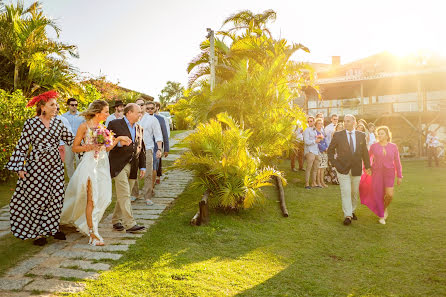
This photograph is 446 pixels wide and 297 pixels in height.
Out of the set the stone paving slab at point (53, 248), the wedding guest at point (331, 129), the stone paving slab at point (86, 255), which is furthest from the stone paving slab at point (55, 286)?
the wedding guest at point (331, 129)

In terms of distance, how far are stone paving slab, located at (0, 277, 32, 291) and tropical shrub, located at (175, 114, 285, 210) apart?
361cm

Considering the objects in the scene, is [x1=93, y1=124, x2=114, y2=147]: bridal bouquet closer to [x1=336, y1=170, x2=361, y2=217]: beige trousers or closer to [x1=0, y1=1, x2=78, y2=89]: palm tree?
[x1=336, y1=170, x2=361, y2=217]: beige trousers

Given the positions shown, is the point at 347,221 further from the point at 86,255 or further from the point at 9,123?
the point at 9,123

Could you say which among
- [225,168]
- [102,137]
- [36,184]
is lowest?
[225,168]

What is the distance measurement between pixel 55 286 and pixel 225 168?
379 centimetres

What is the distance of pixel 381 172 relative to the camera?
7035 millimetres

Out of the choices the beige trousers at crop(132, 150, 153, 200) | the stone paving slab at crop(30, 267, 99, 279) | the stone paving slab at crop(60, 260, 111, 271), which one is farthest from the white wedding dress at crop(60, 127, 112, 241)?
the beige trousers at crop(132, 150, 153, 200)

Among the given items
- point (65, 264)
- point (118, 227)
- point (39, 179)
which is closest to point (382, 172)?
point (118, 227)

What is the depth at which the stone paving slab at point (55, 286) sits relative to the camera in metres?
3.65

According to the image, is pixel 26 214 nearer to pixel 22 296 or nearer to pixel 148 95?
pixel 22 296

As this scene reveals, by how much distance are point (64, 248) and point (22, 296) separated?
1.40m

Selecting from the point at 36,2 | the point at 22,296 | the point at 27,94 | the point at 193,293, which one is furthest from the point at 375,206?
the point at 36,2

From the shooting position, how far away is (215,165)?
274 inches

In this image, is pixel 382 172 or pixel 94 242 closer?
pixel 94 242
